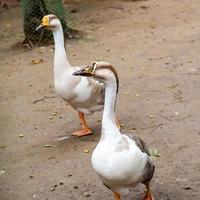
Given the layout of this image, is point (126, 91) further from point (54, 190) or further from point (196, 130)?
point (54, 190)

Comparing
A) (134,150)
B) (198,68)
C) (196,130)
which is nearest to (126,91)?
(198,68)

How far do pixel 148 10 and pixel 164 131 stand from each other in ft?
18.6

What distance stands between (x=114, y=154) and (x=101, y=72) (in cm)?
53

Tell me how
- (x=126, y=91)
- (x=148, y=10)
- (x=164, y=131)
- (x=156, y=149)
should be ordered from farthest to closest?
(x=148, y=10) < (x=126, y=91) < (x=164, y=131) < (x=156, y=149)

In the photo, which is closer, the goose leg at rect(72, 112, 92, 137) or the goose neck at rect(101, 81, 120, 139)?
the goose neck at rect(101, 81, 120, 139)

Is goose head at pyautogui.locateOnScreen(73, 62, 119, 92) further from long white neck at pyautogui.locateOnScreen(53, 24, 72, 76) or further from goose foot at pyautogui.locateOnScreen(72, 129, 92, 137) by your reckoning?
goose foot at pyautogui.locateOnScreen(72, 129, 92, 137)

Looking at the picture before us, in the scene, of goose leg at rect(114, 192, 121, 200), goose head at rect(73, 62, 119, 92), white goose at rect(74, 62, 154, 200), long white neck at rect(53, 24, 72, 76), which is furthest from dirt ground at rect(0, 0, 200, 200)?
goose head at rect(73, 62, 119, 92)

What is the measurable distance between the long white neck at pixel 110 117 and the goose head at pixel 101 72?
3 cm

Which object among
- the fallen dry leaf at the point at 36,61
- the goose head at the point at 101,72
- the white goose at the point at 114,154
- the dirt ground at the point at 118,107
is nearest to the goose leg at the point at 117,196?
the white goose at the point at 114,154

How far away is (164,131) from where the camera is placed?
5320mm

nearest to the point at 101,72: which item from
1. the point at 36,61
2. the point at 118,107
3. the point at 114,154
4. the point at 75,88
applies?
the point at 114,154

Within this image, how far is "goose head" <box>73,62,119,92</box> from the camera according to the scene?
12.2 feet

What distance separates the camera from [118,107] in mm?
6113

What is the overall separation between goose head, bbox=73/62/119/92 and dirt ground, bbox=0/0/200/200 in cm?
96
